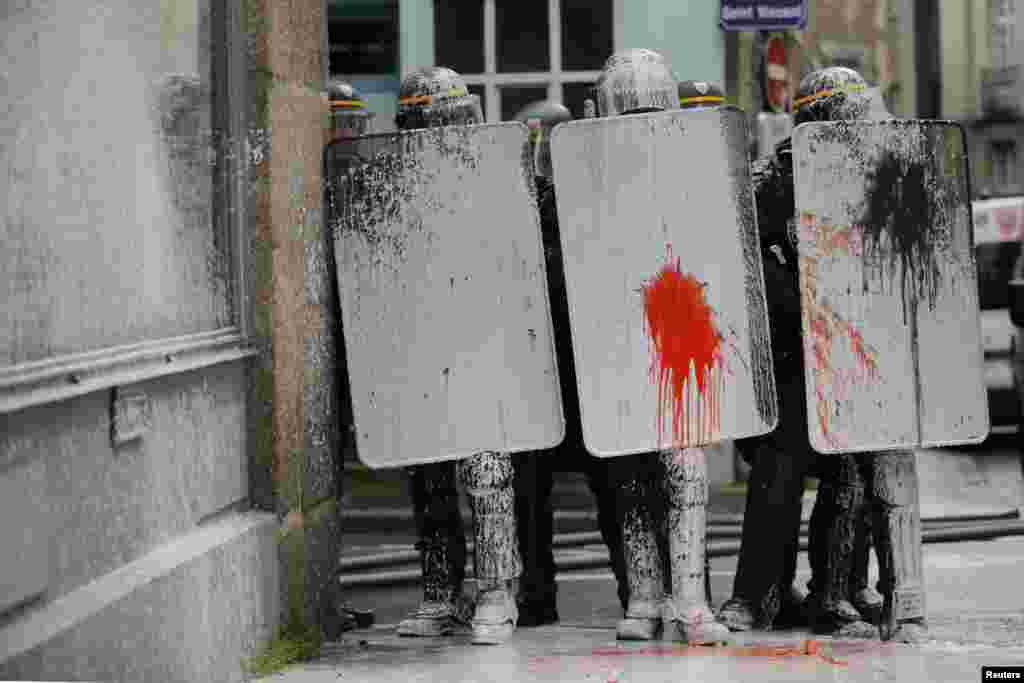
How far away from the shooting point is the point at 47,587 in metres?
4.57

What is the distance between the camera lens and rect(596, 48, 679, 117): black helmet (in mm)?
6332

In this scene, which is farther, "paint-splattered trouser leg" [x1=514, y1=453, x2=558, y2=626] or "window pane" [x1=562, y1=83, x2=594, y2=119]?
"window pane" [x1=562, y1=83, x2=594, y2=119]

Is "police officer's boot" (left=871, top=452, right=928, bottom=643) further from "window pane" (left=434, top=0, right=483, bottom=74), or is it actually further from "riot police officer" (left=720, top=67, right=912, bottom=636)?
"window pane" (left=434, top=0, right=483, bottom=74)

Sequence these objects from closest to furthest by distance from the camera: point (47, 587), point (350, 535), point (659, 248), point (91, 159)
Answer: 1. point (47, 587)
2. point (91, 159)
3. point (659, 248)
4. point (350, 535)

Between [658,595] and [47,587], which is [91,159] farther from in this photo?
[658,595]

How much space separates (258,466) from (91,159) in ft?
4.90

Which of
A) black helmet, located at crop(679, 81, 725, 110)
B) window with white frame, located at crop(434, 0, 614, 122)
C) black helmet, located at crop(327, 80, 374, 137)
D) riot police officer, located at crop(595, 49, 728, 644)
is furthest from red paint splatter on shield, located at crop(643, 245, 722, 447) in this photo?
window with white frame, located at crop(434, 0, 614, 122)

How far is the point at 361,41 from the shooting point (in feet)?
50.8

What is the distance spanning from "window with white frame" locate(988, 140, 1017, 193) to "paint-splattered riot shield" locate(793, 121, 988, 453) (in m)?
39.7

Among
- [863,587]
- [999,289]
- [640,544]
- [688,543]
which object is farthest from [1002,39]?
[688,543]

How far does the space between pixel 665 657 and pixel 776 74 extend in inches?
383

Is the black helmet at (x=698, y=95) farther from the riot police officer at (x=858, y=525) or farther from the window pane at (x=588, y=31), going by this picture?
the window pane at (x=588, y=31)

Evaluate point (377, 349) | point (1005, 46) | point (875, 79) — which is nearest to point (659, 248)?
point (377, 349)

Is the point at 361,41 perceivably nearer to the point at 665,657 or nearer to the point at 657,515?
the point at 657,515
